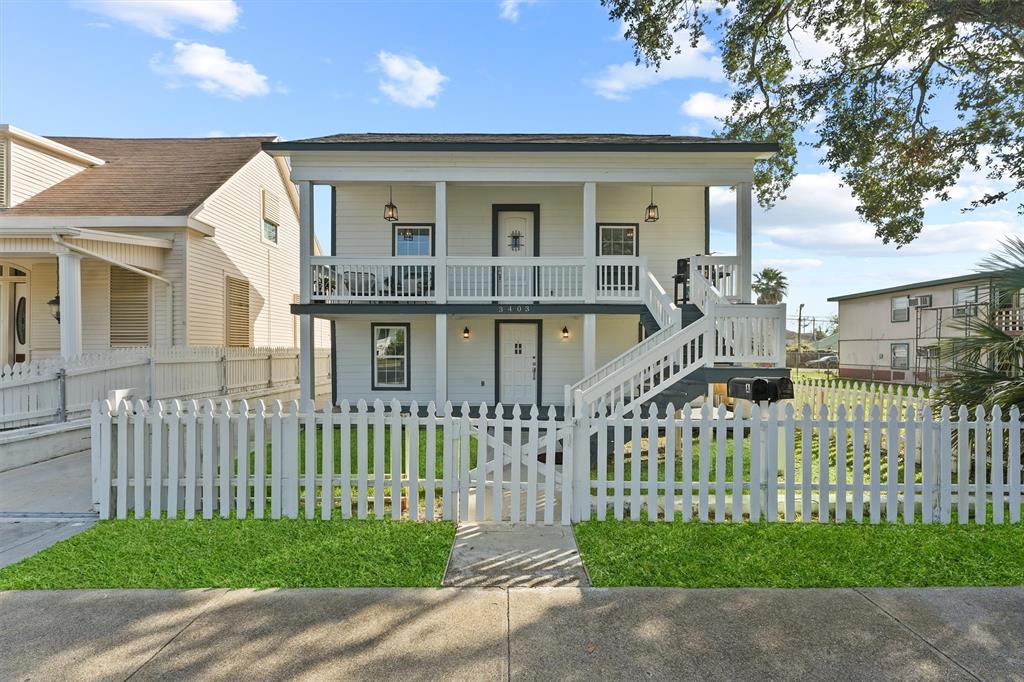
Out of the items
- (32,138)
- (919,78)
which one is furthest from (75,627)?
(919,78)

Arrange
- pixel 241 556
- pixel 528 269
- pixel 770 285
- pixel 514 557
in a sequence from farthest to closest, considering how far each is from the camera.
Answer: pixel 770 285
pixel 528 269
pixel 514 557
pixel 241 556

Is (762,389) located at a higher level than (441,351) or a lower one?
lower

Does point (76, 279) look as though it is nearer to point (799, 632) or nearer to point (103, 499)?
point (103, 499)

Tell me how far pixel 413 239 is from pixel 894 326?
26.1 metres

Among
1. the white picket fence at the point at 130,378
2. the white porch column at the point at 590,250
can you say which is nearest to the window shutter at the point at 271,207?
the white picket fence at the point at 130,378

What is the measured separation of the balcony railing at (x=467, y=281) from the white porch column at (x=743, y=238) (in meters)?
2.08

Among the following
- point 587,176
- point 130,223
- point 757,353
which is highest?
point 587,176

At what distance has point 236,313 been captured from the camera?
16.2 meters

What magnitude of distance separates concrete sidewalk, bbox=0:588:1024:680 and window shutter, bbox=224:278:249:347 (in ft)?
43.5

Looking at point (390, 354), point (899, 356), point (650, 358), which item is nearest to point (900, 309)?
point (899, 356)

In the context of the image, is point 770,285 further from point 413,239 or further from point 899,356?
point 413,239

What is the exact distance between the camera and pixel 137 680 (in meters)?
2.86

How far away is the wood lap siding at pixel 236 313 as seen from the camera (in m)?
15.6

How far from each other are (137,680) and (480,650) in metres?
1.93
